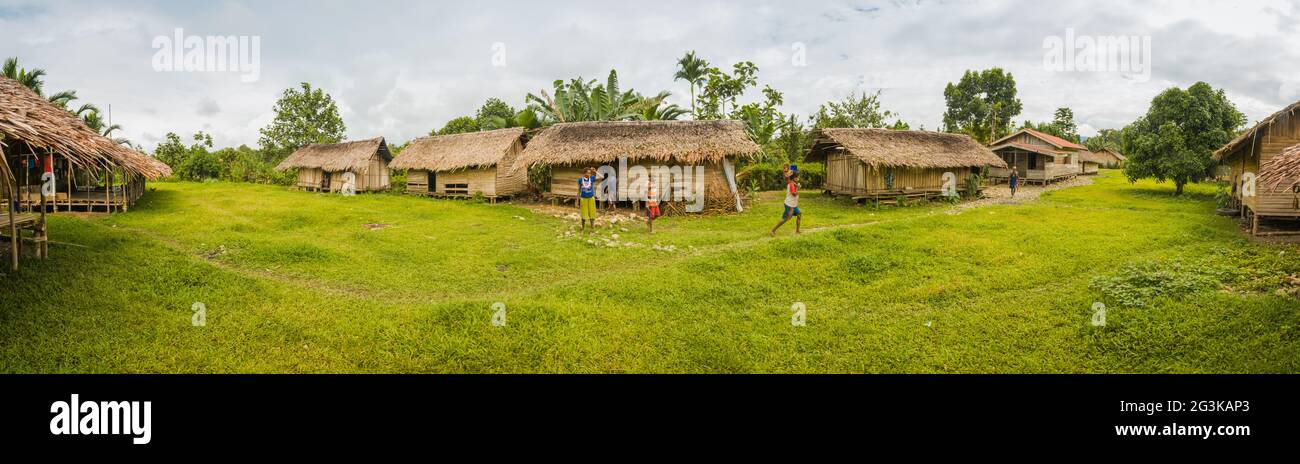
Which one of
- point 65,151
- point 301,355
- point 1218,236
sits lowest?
point 301,355

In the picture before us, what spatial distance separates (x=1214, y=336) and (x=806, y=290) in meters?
4.49

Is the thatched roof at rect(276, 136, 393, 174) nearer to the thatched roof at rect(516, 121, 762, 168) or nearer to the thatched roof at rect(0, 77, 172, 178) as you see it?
the thatched roof at rect(516, 121, 762, 168)

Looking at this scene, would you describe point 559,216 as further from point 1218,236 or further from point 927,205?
point 1218,236

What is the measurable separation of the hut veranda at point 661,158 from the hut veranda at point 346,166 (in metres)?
11.1

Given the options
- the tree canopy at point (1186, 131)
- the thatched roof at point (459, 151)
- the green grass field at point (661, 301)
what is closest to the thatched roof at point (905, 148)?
the tree canopy at point (1186, 131)

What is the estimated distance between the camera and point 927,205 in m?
22.2

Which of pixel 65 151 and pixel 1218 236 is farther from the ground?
pixel 65 151

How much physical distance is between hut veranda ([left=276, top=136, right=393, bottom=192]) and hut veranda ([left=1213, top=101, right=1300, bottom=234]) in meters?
30.4

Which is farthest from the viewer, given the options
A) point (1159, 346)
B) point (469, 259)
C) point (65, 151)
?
point (469, 259)

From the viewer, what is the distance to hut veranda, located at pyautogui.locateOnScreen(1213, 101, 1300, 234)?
42.8ft

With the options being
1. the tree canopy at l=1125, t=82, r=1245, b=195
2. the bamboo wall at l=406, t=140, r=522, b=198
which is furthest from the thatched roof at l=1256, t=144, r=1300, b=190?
the bamboo wall at l=406, t=140, r=522, b=198
